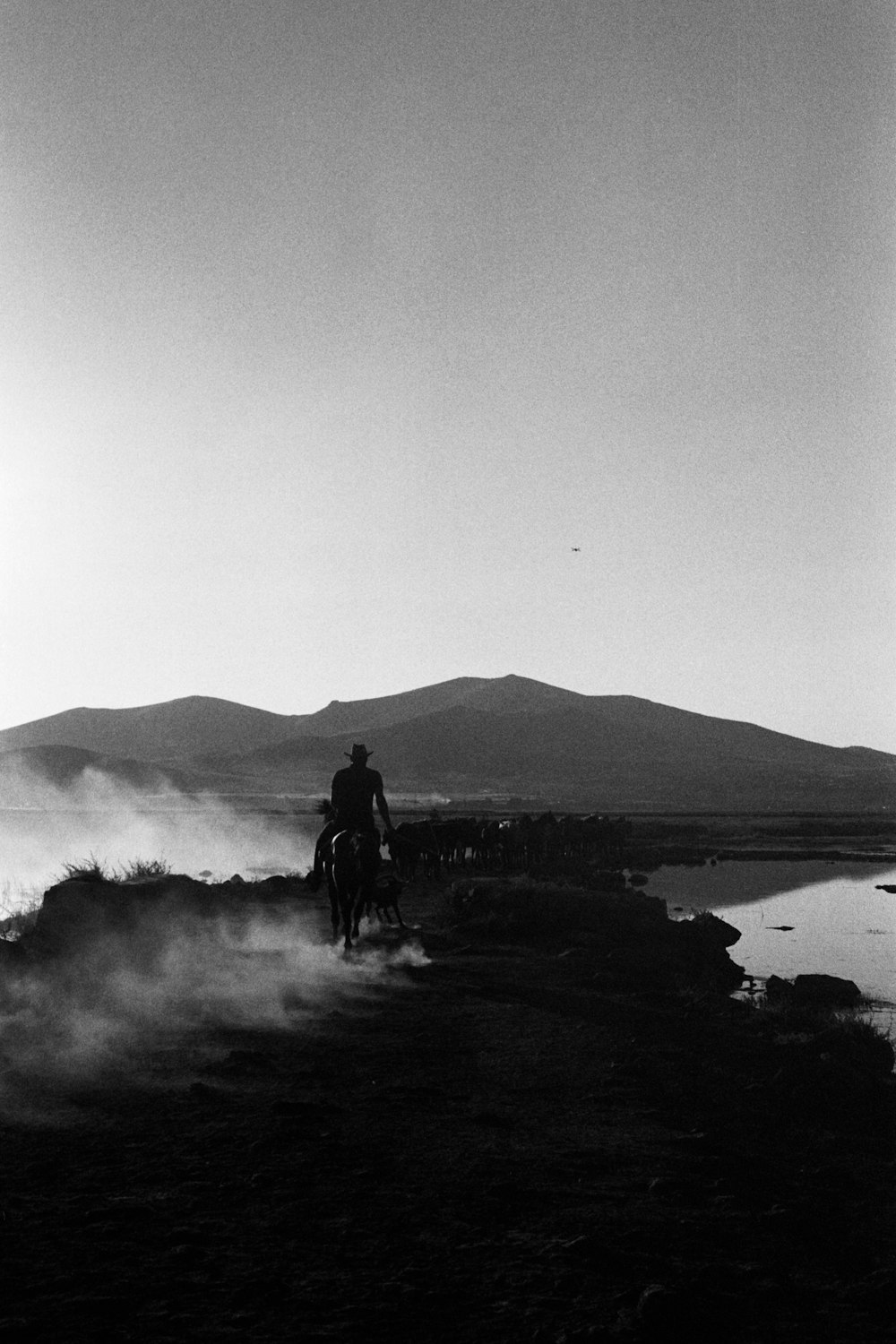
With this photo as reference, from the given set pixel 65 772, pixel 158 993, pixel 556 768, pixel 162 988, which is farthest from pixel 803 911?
pixel 556 768

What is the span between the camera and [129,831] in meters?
68.7

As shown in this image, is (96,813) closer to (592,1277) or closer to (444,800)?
(444,800)

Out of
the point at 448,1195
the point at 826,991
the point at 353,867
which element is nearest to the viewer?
the point at 448,1195

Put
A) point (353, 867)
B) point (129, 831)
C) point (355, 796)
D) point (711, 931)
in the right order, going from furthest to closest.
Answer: point (129, 831) → point (711, 931) → point (355, 796) → point (353, 867)

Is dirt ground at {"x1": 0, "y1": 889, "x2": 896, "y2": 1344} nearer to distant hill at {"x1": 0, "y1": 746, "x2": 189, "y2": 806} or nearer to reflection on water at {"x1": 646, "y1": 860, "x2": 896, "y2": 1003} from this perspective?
reflection on water at {"x1": 646, "y1": 860, "x2": 896, "y2": 1003}

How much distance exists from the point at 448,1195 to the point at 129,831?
6559 cm

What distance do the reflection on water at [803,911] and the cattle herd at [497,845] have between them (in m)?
3.35

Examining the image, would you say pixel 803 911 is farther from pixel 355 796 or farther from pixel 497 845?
pixel 355 796

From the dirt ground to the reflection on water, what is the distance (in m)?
9.18

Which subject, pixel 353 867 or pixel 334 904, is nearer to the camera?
pixel 353 867

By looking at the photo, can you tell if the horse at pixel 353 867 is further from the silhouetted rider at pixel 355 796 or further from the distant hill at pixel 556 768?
the distant hill at pixel 556 768

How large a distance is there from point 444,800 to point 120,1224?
394 feet

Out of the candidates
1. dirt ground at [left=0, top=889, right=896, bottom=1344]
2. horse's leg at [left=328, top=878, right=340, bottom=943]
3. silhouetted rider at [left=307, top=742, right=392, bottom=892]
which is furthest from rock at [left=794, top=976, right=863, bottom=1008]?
horse's leg at [left=328, top=878, right=340, bottom=943]

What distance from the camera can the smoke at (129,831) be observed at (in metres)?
40.5
